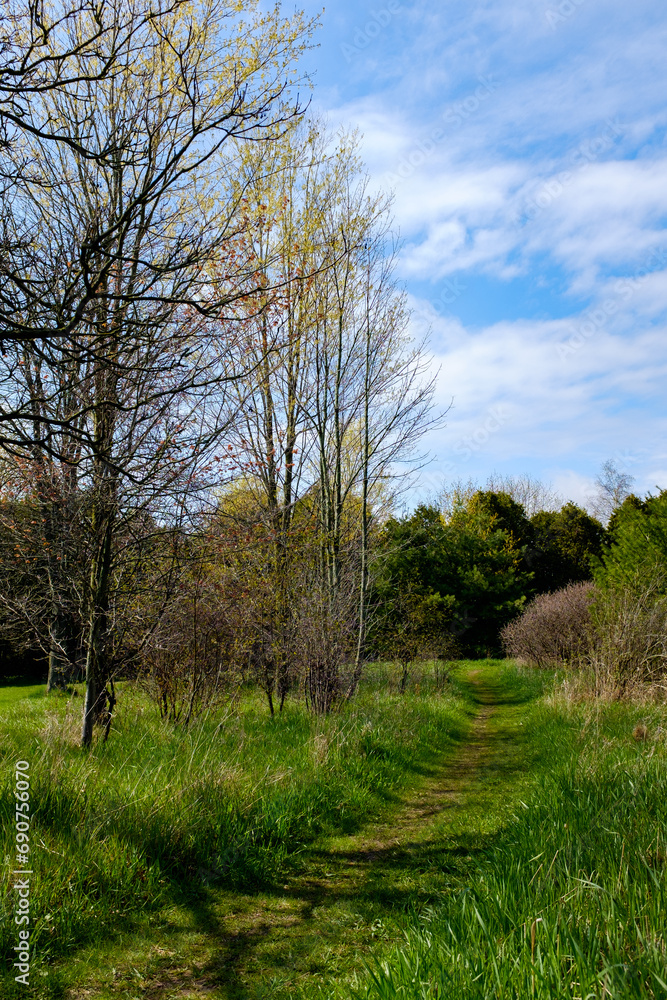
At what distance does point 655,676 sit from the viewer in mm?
9180

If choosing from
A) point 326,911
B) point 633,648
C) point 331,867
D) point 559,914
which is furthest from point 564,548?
point 559,914

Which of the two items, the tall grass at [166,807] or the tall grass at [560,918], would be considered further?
the tall grass at [166,807]

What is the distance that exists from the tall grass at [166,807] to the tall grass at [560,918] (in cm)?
156

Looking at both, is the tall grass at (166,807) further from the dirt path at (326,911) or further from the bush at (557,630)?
the bush at (557,630)

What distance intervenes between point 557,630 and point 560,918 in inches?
569

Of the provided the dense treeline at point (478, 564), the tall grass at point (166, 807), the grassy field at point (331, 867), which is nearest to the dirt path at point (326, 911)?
the grassy field at point (331, 867)

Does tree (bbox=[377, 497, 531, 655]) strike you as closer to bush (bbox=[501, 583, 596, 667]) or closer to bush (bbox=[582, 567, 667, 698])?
bush (bbox=[501, 583, 596, 667])

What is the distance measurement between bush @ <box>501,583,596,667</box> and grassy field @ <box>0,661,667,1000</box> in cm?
835

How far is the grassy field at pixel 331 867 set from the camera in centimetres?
246

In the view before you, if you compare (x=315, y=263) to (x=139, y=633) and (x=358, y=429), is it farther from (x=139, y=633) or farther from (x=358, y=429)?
(x=139, y=633)

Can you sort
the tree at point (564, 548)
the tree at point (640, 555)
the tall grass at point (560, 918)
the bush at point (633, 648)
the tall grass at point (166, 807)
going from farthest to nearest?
1. the tree at point (564, 548)
2. the tree at point (640, 555)
3. the bush at point (633, 648)
4. the tall grass at point (166, 807)
5. the tall grass at point (560, 918)

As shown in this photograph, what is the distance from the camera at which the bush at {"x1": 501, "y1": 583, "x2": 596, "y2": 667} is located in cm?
1502

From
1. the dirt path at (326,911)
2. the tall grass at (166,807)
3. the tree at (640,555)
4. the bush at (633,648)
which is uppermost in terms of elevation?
the tree at (640,555)

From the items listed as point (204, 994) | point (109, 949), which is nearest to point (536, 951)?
point (204, 994)
